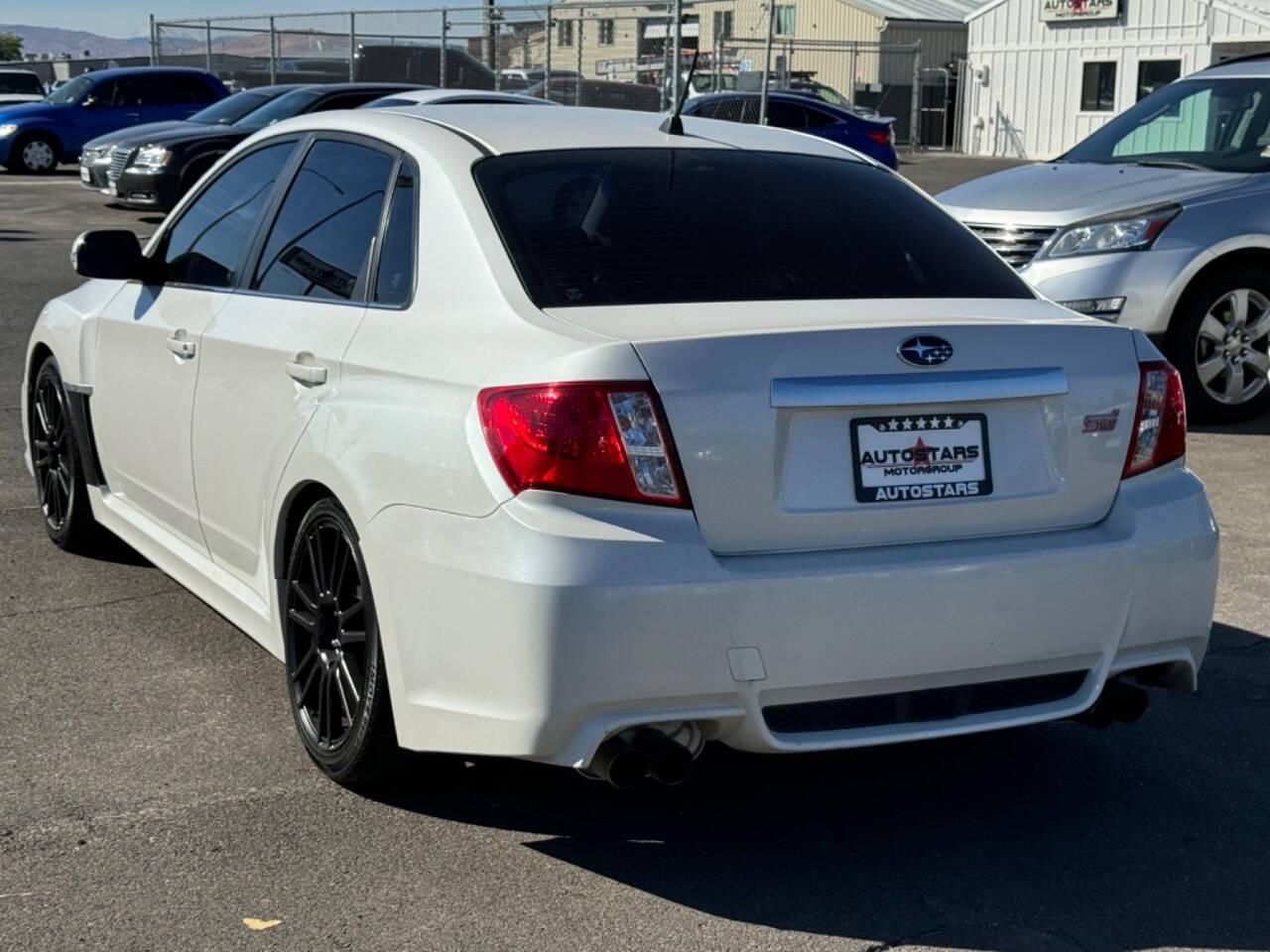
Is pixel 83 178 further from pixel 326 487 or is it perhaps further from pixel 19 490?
pixel 326 487

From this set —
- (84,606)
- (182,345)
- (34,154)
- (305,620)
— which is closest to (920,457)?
(305,620)

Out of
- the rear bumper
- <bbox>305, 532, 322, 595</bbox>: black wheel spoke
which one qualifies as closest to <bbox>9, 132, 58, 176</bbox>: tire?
<bbox>305, 532, 322, 595</bbox>: black wheel spoke

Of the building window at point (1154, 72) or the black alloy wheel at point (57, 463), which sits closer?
the black alloy wheel at point (57, 463)

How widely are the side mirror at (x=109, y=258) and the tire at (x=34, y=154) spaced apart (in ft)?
77.8

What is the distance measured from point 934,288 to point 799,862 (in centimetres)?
137

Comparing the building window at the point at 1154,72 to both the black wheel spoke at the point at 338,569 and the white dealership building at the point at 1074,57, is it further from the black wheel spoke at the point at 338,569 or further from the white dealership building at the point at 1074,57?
the black wheel spoke at the point at 338,569

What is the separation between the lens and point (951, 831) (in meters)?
4.10

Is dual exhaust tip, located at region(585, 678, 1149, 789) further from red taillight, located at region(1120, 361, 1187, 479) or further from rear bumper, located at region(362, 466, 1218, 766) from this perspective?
red taillight, located at region(1120, 361, 1187, 479)

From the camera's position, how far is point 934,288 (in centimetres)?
420

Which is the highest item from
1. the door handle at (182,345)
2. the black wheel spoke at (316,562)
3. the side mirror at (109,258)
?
the side mirror at (109,258)

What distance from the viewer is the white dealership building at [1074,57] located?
39250 millimetres

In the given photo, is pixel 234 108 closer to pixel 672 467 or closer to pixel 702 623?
pixel 672 467

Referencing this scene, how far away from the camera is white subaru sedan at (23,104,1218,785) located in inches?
138

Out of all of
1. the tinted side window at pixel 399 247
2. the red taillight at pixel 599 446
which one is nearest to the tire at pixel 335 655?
the tinted side window at pixel 399 247
